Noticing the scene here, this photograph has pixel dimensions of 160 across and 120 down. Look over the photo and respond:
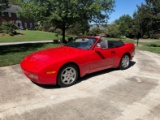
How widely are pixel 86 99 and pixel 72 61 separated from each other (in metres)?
1.20

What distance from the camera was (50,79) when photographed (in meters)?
4.39

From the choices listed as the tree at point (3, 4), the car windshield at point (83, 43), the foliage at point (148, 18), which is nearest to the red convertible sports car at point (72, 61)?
the car windshield at point (83, 43)

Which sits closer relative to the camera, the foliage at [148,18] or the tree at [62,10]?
the tree at [62,10]

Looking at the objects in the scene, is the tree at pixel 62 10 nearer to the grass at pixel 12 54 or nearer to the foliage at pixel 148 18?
the grass at pixel 12 54

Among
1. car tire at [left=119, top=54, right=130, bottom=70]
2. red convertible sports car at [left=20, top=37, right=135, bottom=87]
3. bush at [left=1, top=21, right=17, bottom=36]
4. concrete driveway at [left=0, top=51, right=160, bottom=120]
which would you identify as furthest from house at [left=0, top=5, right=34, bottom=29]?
concrete driveway at [left=0, top=51, right=160, bottom=120]

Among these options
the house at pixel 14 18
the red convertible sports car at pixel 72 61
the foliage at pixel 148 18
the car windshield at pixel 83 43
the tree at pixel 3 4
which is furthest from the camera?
the house at pixel 14 18

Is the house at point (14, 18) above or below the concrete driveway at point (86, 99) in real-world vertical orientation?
above

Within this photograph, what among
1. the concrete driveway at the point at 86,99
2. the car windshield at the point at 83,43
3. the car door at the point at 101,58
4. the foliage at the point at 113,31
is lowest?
the concrete driveway at the point at 86,99

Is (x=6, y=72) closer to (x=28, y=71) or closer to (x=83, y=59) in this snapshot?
(x=28, y=71)

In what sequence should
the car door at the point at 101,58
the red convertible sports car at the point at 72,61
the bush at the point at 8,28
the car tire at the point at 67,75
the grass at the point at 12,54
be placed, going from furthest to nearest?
the bush at the point at 8,28 < the grass at the point at 12,54 < the car door at the point at 101,58 < the car tire at the point at 67,75 < the red convertible sports car at the point at 72,61

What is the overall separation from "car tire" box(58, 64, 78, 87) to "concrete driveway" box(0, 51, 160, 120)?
0.63 feet

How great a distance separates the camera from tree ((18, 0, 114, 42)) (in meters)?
14.7

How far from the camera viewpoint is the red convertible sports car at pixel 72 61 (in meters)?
4.36

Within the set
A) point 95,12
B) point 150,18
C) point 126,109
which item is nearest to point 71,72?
point 126,109
